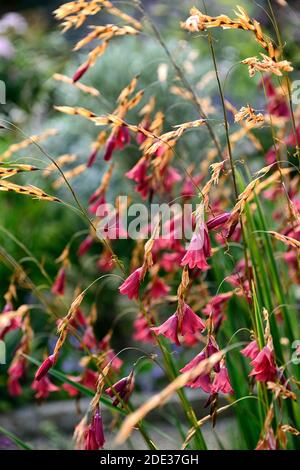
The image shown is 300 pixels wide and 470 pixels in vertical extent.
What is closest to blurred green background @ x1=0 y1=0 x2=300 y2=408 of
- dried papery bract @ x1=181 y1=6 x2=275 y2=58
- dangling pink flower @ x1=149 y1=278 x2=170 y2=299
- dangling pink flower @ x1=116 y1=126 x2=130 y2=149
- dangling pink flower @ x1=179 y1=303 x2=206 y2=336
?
dangling pink flower @ x1=149 y1=278 x2=170 y2=299

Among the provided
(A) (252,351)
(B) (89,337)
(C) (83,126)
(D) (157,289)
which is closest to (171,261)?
(D) (157,289)

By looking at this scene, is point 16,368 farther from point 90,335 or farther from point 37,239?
point 37,239

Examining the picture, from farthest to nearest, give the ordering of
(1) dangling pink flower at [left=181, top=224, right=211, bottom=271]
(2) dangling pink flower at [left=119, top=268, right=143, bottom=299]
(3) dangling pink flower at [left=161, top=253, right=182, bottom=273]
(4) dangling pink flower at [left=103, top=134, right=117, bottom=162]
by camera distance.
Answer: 1. (3) dangling pink flower at [left=161, top=253, right=182, bottom=273]
2. (4) dangling pink flower at [left=103, top=134, right=117, bottom=162]
3. (2) dangling pink flower at [left=119, top=268, right=143, bottom=299]
4. (1) dangling pink flower at [left=181, top=224, right=211, bottom=271]

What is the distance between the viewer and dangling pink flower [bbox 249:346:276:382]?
1.45m

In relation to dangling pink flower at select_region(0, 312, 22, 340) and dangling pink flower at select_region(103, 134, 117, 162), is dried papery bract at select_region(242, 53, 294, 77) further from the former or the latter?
dangling pink flower at select_region(0, 312, 22, 340)

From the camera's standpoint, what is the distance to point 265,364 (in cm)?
146

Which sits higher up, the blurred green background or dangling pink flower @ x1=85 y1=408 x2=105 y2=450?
dangling pink flower @ x1=85 y1=408 x2=105 y2=450

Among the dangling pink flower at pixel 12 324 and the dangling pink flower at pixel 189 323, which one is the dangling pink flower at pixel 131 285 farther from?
the dangling pink flower at pixel 12 324

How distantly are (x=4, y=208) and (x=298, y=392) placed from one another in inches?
95.6

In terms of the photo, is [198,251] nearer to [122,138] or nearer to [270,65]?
[270,65]

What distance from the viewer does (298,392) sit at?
6.57ft

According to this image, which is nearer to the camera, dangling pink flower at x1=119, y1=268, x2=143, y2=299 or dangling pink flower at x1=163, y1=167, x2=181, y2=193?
dangling pink flower at x1=119, y1=268, x2=143, y2=299

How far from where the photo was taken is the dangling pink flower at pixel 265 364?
4.76 ft
